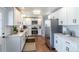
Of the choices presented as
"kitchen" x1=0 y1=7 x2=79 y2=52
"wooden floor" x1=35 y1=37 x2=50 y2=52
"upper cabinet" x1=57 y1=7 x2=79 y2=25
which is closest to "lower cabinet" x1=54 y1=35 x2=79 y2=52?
"kitchen" x1=0 y1=7 x2=79 y2=52

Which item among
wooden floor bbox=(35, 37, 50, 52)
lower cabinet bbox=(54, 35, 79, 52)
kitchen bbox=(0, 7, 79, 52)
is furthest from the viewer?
wooden floor bbox=(35, 37, 50, 52)

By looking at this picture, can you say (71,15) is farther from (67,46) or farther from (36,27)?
(36,27)

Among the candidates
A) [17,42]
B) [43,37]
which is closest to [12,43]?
[17,42]

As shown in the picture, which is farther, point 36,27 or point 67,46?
point 36,27

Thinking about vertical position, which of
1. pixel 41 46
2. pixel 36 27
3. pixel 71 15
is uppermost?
pixel 71 15

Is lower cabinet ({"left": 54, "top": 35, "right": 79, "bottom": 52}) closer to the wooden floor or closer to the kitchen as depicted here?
the kitchen

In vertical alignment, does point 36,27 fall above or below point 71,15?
below

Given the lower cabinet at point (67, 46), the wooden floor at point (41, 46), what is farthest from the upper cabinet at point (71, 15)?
the wooden floor at point (41, 46)

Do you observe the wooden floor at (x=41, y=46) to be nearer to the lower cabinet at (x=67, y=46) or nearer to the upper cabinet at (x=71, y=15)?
the lower cabinet at (x=67, y=46)

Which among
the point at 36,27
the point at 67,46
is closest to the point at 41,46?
the point at 36,27

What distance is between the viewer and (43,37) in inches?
217

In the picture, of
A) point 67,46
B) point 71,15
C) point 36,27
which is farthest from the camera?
point 36,27
